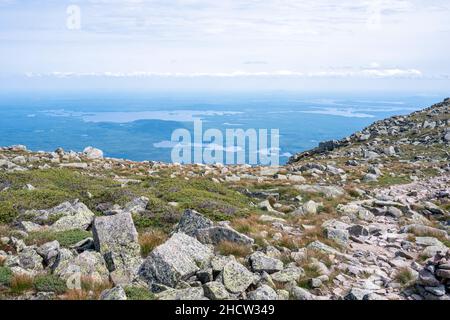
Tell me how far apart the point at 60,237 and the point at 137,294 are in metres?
4.90

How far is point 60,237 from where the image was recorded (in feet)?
41.4

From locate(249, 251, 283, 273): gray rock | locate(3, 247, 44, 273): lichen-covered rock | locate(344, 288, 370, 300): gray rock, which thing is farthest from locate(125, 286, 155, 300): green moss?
locate(344, 288, 370, 300): gray rock

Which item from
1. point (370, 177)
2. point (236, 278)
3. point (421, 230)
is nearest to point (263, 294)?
point (236, 278)

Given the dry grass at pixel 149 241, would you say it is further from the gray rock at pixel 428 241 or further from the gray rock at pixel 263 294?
the gray rock at pixel 428 241

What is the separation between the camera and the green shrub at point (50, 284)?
9070 mm

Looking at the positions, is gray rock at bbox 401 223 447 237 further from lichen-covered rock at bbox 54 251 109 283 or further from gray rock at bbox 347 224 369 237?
lichen-covered rock at bbox 54 251 109 283

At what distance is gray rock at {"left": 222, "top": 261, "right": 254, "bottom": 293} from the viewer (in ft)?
31.8

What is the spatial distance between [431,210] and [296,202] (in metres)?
6.93

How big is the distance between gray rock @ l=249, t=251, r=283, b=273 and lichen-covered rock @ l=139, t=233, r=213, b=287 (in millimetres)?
1221

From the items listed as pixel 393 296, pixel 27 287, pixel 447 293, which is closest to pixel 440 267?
pixel 447 293

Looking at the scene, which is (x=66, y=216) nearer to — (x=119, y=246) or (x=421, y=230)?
(x=119, y=246)

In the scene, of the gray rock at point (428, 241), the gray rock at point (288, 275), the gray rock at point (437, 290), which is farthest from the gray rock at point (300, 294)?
the gray rock at point (428, 241)

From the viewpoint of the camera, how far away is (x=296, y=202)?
22.3 metres

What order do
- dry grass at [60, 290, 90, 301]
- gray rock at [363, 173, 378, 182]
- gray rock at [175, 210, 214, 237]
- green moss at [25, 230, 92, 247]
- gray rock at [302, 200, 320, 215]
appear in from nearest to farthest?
dry grass at [60, 290, 90, 301] → green moss at [25, 230, 92, 247] → gray rock at [175, 210, 214, 237] → gray rock at [302, 200, 320, 215] → gray rock at [363, 173, 378, 182]
